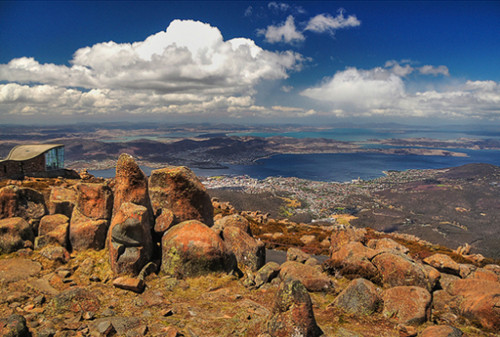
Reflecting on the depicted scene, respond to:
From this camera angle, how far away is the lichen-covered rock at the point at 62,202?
16.5 m

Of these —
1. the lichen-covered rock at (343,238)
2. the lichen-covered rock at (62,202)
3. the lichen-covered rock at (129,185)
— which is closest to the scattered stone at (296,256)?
the lichen-covered rock at (343,238)

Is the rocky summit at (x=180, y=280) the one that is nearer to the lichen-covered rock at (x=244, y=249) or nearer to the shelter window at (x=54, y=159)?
the lichen-covered rock at (x=244, y=249)

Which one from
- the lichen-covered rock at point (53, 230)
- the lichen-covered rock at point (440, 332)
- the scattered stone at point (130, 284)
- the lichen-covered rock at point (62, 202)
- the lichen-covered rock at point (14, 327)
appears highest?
the lichen-covered rock at point (62, 202)

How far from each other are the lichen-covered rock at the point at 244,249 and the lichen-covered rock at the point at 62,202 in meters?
9.66

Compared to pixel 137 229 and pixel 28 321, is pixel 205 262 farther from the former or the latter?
pixel 28 321

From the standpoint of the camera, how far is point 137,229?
12.4 m

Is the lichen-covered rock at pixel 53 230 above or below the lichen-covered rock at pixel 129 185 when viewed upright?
below

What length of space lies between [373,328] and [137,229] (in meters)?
10.1

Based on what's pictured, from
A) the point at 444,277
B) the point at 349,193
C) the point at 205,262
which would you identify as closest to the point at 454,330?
the point at 444,277

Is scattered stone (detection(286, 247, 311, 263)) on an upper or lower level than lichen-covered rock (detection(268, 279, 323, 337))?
lower

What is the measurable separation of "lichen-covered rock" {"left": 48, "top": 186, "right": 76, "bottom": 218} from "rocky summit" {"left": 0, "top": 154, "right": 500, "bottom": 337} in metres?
0.08

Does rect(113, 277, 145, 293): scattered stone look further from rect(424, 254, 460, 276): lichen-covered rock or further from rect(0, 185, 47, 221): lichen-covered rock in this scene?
rect(424, 254, 460, 276): lichen-covered rock

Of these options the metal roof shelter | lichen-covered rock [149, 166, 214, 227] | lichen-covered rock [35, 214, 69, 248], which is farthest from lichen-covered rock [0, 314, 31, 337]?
the metal roof shelter

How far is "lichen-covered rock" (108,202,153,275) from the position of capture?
12.2 metres
